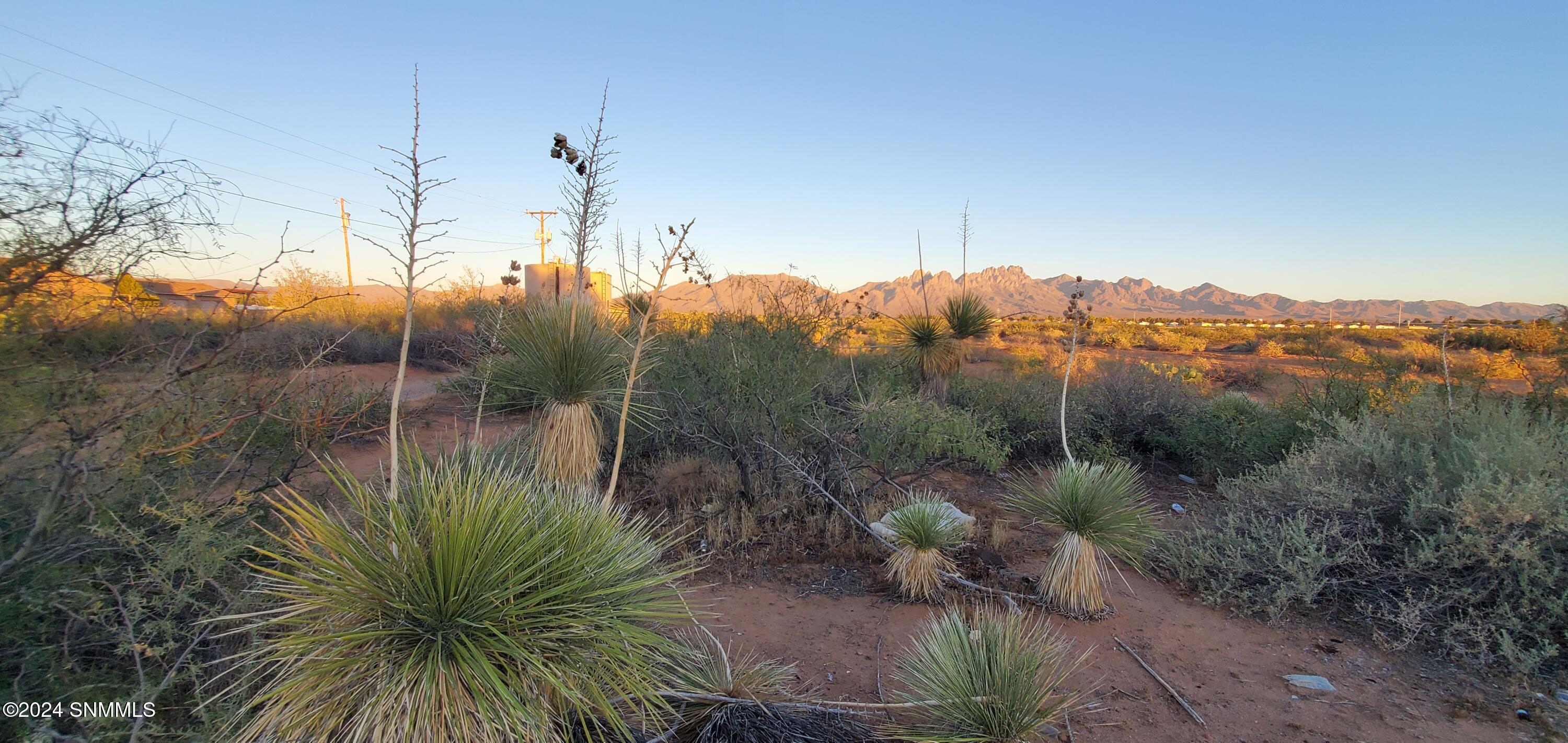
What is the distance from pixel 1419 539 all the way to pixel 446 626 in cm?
613

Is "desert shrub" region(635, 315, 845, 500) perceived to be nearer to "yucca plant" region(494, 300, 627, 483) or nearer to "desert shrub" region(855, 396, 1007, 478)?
"desert shrub" region(855, 396, 1007, 478)

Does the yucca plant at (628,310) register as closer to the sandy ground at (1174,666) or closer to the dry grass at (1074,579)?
the sandy ground at (1174,666)

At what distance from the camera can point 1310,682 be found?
4.02 metres

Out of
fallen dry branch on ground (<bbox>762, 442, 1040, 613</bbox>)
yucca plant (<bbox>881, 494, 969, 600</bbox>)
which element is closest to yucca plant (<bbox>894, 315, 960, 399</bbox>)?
fallen dry branch on ground (<bbox>762, 442, 1040, 613</bbox>)

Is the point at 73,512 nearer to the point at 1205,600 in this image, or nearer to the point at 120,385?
the point at 120,385

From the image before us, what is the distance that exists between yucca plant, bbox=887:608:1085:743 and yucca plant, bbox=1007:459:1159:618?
1723mm

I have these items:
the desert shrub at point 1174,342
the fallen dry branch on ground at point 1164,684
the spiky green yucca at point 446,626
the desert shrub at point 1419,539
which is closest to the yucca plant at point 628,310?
the spiky green yucca at point 446,626

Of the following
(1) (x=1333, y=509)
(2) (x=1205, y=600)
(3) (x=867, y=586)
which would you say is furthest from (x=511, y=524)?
(1) (x=1333, y=509)

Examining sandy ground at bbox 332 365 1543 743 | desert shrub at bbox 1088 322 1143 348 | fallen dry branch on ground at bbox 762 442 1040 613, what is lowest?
sandy ground at bbox 332 365 1543 743

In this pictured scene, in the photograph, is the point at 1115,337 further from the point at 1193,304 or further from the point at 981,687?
the point at 1193,304

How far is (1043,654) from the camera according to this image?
3150 millimetres

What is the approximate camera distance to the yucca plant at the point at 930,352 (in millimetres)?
10406

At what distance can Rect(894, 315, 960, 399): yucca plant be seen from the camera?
10406 mm

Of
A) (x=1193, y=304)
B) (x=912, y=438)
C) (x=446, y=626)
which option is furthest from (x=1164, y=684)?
(x=1193, y=304)
